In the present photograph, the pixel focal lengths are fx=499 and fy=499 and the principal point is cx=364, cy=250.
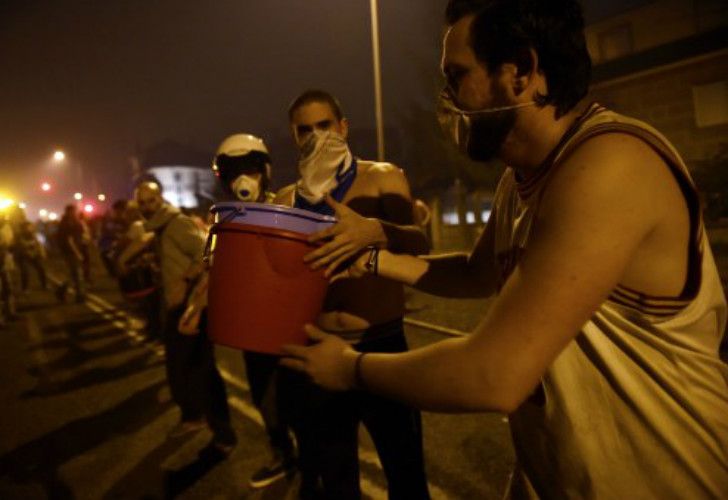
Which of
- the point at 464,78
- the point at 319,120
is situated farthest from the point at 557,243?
the point at 319,120

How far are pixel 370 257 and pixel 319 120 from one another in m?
1.40

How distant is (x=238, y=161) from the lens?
3.02 meters

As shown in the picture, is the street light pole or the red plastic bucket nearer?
the red plastic bucket

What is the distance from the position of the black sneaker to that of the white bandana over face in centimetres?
243

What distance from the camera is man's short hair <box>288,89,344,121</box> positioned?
300 cm

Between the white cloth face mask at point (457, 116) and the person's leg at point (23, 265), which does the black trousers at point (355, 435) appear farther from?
the person's leg at point (23, 265)

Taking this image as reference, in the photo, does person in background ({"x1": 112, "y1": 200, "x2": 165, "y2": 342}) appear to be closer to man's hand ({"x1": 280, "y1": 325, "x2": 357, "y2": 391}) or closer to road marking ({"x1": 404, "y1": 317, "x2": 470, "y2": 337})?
road marking ({"x1": 404, "y1": 317, "x2": 470, "y2": 337})

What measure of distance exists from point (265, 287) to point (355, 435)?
3.91ft

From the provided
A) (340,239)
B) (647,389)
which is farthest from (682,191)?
(340,239)

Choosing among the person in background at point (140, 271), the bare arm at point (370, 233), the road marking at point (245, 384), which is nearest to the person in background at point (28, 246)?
the road marking at point (245, 384)

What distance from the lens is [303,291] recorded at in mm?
1690

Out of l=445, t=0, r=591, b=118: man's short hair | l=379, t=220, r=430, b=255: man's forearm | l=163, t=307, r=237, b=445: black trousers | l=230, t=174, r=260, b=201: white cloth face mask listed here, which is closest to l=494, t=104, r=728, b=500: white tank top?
l=445, t=0, r=591, b=118: man's short hair

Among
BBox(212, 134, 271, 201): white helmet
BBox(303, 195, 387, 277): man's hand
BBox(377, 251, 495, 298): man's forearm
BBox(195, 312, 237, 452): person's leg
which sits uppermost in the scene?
BBox(212, 134, 271, 201): white helmet

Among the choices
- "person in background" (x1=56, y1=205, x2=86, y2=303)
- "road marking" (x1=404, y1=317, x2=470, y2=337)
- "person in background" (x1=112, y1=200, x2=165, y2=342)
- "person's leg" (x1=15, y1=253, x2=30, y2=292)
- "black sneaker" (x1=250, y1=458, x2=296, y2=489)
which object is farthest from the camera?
"person's leg" (x1=15, y1=253, x2=30, y2=292)
